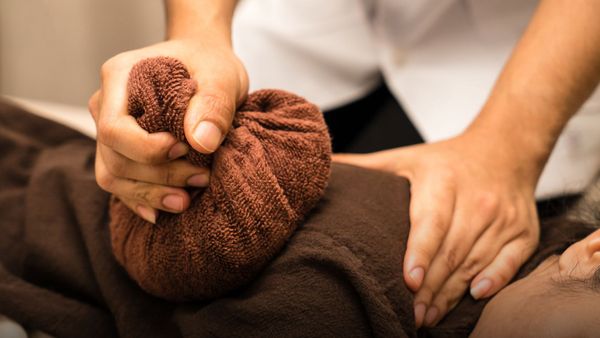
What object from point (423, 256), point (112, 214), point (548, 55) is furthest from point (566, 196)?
point (112, 214)

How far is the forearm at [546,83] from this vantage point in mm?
627

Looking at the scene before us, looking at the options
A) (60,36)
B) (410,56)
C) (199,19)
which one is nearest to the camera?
(199,19)

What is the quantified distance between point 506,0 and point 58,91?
3.24 ft

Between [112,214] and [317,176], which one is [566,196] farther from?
[112,214]

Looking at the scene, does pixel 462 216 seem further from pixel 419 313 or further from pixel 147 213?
pixel 147 213

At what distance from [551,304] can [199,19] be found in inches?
19.0

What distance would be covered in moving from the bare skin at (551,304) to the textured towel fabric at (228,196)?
196 mm

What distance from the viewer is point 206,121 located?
446mm

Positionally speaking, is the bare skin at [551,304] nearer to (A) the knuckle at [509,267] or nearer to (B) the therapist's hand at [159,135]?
(A) the knuckle at [509,267]

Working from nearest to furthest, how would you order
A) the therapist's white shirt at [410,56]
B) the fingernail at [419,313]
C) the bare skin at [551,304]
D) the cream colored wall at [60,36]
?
the bare skin at [551,304] → the fingernail at [419,313] → the therapist's white shirt at [410,56] → the cream colored wall at [60,36]

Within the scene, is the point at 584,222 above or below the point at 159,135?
below

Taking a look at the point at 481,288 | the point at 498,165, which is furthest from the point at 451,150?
the point at 481,288

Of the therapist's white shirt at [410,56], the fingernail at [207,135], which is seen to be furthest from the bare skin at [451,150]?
the therapist's white shirt at [410,56]

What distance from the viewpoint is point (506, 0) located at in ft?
2.59
